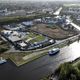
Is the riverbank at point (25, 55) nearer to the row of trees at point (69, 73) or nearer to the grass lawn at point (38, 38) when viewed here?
the grass lawn at point (38, 38)

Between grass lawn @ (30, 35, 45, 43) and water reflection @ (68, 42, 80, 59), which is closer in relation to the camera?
water reflection @ (68, 42, 80, 59)

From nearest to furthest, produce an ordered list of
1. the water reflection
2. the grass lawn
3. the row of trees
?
1. the row of trees
2. the water reflection
3. the grass lawn

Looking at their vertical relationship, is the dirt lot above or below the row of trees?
below

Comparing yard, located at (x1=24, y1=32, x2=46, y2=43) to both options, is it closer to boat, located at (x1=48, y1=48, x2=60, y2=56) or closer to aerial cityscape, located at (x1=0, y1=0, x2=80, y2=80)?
aerial cityscape, located at (x1=0, y1=0, x2=80, y2=80)

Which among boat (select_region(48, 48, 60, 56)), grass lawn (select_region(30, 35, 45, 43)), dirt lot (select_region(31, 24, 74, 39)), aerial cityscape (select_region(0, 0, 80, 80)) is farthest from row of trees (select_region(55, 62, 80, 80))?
dirt lot (select_region(31, 24, 74, 39))

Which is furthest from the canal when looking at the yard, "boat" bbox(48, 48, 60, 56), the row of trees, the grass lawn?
the yard

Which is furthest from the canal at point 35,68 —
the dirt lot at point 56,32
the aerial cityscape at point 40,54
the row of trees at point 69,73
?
the dirt lot at point 56,32

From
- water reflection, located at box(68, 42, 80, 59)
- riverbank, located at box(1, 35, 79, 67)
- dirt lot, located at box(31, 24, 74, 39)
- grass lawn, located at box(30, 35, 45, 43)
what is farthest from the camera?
dirt lot, located at box(31, 24, 74, 39)

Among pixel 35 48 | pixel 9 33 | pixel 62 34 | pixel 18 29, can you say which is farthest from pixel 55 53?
pixel 18 29

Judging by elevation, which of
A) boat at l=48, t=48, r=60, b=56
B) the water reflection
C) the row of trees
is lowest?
the water reflection
